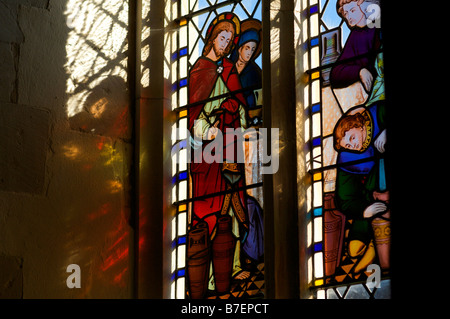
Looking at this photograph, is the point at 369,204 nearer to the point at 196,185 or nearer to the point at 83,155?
the point at 196,185

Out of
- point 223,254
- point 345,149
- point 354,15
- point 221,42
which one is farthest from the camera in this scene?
point 221,42

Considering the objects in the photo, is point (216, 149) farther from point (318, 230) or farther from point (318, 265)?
point (318, 265)

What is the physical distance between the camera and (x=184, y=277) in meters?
4.80

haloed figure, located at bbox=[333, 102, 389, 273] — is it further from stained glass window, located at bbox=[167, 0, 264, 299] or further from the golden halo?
the golden halo

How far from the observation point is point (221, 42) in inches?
199

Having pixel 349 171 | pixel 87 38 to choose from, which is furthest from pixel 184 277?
pixel 87 38

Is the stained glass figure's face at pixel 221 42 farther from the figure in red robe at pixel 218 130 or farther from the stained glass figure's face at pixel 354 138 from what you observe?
the stained glass figure's face at pixel 354 138

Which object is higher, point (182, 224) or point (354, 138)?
point (354, 138)

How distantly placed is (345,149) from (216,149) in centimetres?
94

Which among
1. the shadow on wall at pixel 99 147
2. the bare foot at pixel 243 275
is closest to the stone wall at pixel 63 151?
the shadow on wall at pixel 99 147

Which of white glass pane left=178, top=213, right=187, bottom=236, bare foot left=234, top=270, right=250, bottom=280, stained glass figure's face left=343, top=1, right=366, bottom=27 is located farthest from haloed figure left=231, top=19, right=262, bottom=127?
bare foot left=234, top=270, right=250, bottom=280

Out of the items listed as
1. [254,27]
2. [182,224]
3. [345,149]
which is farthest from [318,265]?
[254,27]

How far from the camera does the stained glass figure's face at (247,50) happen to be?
486cm
